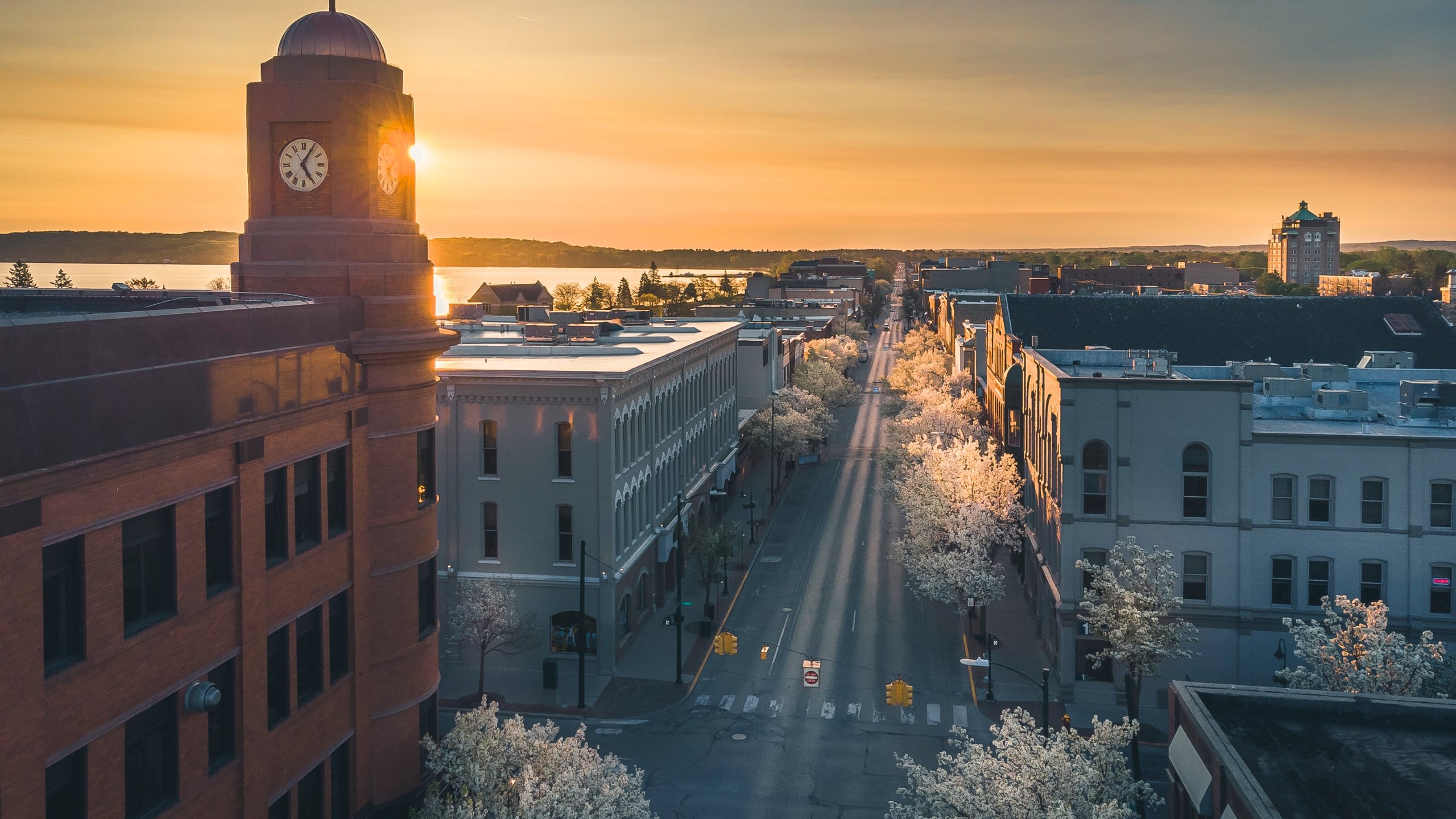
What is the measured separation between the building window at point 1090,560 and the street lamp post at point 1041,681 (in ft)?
11.5

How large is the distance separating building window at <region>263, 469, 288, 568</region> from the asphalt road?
15.1 meters

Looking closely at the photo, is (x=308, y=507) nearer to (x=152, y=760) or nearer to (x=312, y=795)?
(x=312, y=795)

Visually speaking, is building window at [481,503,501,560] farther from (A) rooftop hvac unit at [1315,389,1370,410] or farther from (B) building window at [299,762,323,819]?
(A) rooftop hvac unit at [1315,389,1370,410]

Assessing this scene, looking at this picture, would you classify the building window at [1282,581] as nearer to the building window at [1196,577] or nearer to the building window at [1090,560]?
the building window at [1196,577]

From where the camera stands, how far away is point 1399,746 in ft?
69.9

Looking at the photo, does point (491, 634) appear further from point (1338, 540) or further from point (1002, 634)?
point (1338, 540)

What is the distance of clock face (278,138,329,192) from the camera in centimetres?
2562

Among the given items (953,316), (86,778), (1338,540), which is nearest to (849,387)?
(953,316)

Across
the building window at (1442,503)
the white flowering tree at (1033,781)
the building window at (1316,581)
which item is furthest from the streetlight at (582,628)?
the building window at (1442,503)

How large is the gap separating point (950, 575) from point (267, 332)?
31.3m

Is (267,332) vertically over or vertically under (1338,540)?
over

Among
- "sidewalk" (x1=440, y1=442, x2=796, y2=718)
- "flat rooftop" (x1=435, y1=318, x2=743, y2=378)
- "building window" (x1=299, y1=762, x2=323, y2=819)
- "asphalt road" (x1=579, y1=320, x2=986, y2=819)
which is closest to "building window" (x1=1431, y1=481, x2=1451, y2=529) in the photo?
"asphalt road" (x1=579, y1=320, x2=986, y2=819)

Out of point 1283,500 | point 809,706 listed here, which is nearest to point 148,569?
point 809,706

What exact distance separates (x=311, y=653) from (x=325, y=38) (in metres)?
14.0
